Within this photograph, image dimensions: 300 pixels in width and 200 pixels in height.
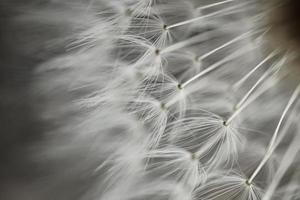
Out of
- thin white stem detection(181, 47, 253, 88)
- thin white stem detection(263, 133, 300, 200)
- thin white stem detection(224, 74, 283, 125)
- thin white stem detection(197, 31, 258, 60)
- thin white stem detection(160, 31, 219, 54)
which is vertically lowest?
thin white stem detection(263, 133, 300, 200)

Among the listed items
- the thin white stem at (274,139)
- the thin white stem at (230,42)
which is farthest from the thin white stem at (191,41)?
the thin white stem at (274,139)

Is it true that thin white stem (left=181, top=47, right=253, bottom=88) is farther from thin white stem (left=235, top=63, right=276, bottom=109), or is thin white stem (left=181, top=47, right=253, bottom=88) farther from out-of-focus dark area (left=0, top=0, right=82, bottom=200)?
out-of-focus dark area (left=0, top=0, right=82, bottom=200)

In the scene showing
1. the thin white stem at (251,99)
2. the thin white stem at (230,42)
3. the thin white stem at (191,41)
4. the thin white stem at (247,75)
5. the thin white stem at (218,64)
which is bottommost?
the thin white stem at (251,99)

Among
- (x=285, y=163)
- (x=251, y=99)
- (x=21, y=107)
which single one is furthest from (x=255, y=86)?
(x=21, y=107)

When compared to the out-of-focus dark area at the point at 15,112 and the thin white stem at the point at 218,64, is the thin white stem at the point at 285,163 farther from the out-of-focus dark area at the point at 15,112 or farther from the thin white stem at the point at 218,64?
the out-of-focus dark area at the point at 15,112

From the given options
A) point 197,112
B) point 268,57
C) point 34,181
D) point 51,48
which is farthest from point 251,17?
point 34,181

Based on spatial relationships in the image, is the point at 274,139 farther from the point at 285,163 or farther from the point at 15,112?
the point at 15,112

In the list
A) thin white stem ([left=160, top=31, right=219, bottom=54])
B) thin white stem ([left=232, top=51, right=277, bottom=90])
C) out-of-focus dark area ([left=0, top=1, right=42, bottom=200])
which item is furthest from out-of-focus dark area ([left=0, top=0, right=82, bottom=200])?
thin white stem ([left=232, top=51, right=277, bottom=90])

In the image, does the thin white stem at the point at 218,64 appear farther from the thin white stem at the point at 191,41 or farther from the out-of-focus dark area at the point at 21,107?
the out-of-focus dark area at the point at 21,107

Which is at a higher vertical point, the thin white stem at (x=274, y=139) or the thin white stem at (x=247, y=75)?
the thin white stem at (x=247, y=75)

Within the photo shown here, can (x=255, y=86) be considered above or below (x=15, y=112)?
below

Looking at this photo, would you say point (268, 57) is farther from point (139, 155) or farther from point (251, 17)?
point (139, 155)
